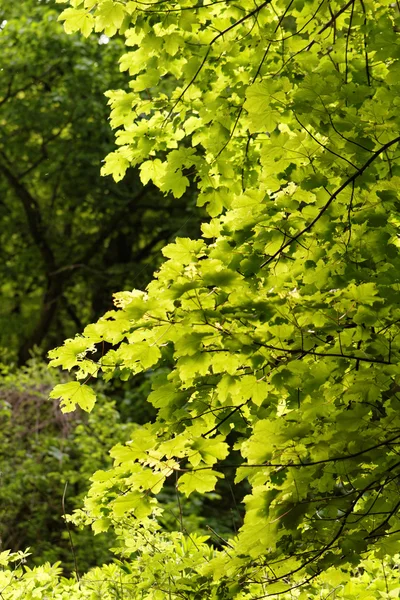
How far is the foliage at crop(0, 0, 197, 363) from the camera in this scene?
1148cm

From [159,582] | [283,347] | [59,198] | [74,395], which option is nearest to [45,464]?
[59,198]

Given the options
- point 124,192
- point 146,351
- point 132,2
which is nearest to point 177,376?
point 146,351

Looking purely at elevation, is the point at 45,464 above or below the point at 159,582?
below

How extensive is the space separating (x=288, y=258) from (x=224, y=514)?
8741 mm

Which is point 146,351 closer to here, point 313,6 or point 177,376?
point 177,376

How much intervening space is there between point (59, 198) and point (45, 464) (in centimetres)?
568

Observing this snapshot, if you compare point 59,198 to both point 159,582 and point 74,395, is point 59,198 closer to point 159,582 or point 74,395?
point 159,582

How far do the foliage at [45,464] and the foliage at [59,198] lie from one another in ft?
6.70

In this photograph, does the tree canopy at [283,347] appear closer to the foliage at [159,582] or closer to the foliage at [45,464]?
the foliage at [159,582]

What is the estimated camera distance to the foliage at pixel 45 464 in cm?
862

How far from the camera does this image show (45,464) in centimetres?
912

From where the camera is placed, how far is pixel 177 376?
297 centimetres

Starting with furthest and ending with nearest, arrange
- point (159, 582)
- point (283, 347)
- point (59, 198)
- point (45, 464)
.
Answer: point (59, 198)
point (45, 464)
point (159, 582)
point (283, 347)

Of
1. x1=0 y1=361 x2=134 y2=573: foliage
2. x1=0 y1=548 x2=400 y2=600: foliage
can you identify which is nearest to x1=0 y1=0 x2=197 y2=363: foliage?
x1=0 y1=361 x2=134 y2=573: foliage
